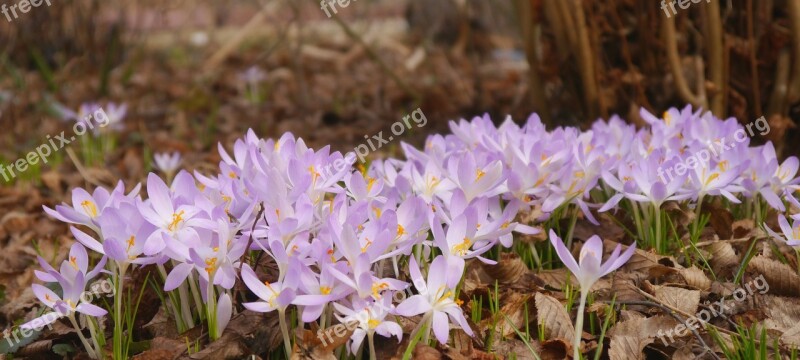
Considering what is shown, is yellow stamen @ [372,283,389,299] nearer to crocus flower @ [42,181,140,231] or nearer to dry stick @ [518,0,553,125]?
crocus flower @ [42,181,140,231]

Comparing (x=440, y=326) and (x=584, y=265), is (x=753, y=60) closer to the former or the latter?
(x=584, y=265)

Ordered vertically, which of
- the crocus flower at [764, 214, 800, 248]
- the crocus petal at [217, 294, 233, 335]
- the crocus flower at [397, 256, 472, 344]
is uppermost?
the crocus petal at [217, 294, 233, 335]

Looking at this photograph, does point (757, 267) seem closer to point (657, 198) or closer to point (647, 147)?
point (657, 198)

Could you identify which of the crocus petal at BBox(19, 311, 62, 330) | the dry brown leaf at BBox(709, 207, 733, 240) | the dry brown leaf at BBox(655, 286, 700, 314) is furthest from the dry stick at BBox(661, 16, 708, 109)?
the crocus petal at BBox(19, 311, 62, 330)

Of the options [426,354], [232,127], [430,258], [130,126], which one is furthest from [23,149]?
[426,354]

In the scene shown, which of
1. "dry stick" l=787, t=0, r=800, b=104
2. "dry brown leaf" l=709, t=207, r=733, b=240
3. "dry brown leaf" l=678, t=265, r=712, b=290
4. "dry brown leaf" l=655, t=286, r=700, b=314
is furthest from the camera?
"dry stick" l=787, t=0, r=800, b=104

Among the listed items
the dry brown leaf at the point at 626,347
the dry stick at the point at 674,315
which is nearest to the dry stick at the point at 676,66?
the dry stick at the point at 674,315

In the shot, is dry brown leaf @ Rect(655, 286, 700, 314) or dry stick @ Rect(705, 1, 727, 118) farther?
dry stick @ Rect(705, 1, 727, 118)
